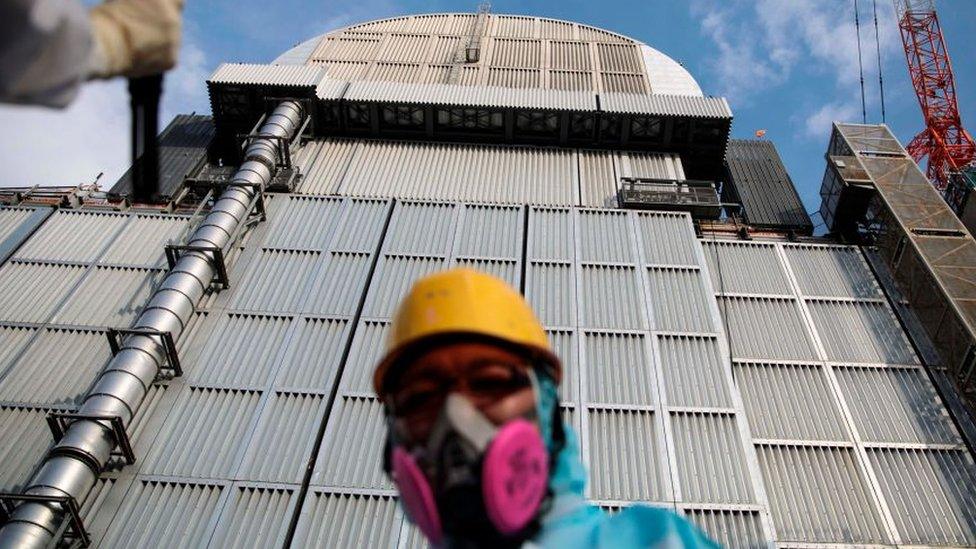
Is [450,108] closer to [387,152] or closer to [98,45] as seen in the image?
[387,152]

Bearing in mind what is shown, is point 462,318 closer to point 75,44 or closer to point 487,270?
point 75,44

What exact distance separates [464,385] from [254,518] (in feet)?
36.9

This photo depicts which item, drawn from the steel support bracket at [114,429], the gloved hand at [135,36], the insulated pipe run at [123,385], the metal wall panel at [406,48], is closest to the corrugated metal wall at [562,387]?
the steel support bracket at [114,429]

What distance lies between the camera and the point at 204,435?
14984mm

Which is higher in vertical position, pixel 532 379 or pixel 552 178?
pixel 552 178

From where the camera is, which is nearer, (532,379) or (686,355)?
(532,379)

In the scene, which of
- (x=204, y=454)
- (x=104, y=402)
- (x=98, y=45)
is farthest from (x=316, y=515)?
(x=98, y=45)

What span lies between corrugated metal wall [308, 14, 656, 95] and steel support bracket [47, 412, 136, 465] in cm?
2136

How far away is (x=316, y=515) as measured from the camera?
13508mm

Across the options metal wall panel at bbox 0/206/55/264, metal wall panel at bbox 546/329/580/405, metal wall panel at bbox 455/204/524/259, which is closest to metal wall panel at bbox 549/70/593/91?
metal wall panel at bbox 455/204/524/259

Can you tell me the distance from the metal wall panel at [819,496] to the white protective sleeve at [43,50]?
1573 cm

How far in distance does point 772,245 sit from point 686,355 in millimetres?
7654

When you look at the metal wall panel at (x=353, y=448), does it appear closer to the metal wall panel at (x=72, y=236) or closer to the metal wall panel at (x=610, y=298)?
the metal wall panel at (x=610, y=298)

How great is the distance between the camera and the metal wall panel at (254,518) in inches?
514
